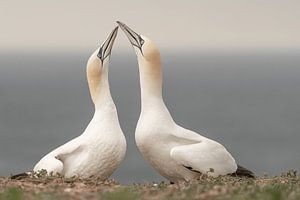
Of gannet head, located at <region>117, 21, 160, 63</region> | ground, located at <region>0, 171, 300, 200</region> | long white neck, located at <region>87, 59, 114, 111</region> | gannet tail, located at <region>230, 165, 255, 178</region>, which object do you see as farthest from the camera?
gannet head, located at <region>117, 21, 160, 63</region>

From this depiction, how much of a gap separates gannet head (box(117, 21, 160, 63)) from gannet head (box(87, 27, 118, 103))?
1.90ft

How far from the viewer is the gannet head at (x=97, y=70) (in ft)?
77.4

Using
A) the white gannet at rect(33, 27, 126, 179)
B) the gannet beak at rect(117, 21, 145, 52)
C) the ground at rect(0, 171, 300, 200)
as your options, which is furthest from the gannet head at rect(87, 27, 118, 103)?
the ground at rect(0, 171, 300, 200)

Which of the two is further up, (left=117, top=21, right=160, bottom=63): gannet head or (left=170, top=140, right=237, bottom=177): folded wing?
(left=117, top=21, right=160, bottom=63): gannet head

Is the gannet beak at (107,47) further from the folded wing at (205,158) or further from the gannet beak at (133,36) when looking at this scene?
the folded wing at (205,158)

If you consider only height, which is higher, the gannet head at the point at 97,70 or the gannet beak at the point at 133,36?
the gannet beak at the point at 133,36

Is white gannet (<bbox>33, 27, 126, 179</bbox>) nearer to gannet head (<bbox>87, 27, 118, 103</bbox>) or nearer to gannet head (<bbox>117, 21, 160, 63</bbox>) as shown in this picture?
gannet head (<bbox>87, 27, 118, 103</bbox>)

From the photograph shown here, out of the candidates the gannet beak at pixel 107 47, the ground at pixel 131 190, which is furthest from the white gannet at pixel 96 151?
the ground at pixel 131 190

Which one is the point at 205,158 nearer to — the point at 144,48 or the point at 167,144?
the point at 167,144

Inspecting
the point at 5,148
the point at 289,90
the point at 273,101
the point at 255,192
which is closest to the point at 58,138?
the point at 5,148

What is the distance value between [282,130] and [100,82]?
293ft

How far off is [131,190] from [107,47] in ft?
21.8

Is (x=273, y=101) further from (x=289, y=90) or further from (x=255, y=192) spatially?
(x=255, y=192)

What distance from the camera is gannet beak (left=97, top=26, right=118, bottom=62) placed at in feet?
78.2
